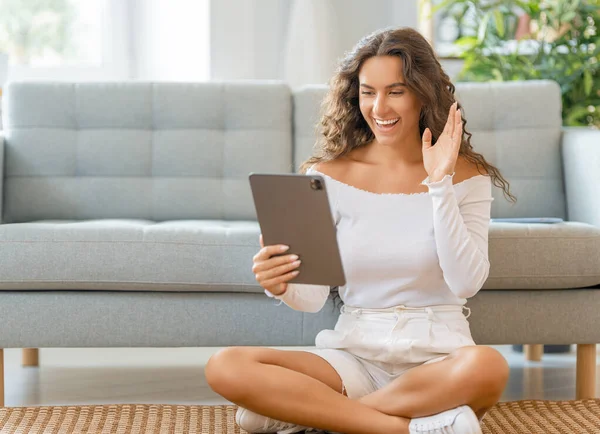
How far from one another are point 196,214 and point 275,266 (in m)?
1.11

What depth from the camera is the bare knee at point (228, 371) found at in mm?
1548

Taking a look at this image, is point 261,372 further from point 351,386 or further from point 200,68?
point 200,68

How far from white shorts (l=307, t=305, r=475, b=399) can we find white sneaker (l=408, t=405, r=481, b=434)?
106mm

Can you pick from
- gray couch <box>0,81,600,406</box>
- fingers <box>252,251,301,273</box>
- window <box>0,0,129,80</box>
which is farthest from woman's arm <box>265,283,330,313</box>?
window <box>0,0,129,80</box>

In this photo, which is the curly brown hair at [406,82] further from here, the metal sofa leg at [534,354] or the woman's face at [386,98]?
the metal sofa leg at [534,354]

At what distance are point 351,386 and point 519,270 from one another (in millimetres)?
584

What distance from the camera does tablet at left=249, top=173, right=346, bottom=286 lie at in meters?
1.38

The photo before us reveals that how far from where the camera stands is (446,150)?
1.56m

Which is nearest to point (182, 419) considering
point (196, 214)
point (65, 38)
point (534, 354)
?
point (196, 214)

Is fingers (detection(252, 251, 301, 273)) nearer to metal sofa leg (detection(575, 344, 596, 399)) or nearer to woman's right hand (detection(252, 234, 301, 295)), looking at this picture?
woman's right hand (detection(252, 234, 301, 295))

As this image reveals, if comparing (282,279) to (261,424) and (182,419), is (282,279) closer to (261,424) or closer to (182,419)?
(261,424)

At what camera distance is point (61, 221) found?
2430 millimetres

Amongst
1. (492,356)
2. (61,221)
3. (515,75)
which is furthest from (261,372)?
(515,75)

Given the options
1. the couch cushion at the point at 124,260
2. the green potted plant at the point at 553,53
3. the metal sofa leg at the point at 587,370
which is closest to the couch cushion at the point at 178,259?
the couch cushion at the point at 124,260
